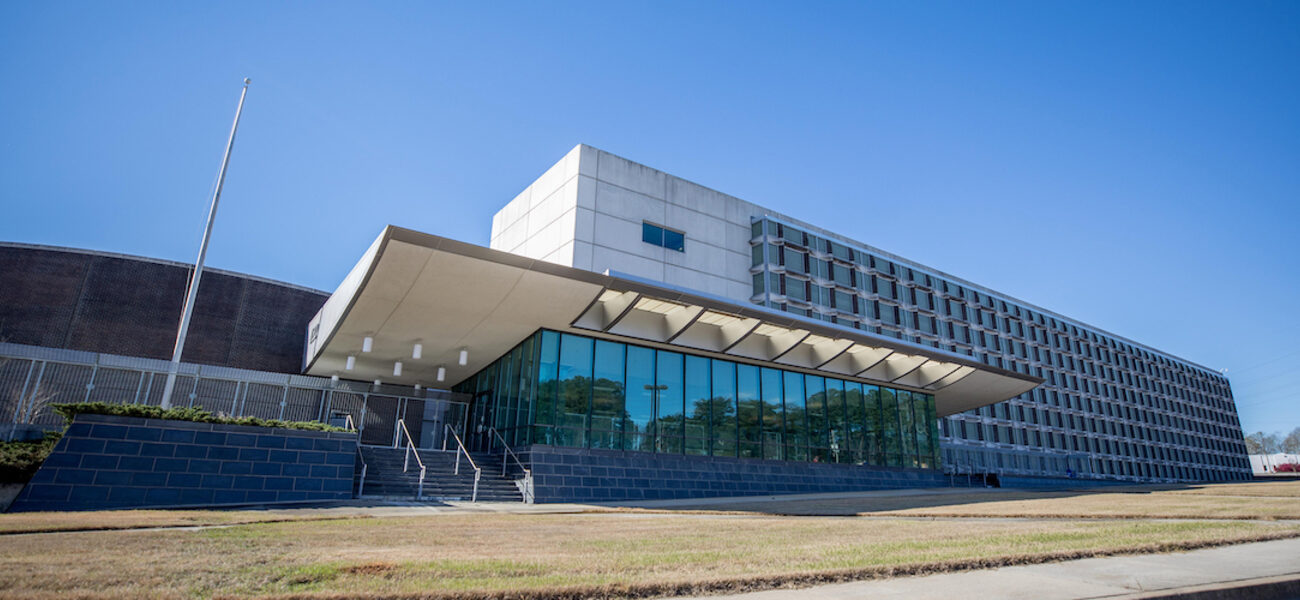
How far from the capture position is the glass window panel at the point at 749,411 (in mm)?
24578

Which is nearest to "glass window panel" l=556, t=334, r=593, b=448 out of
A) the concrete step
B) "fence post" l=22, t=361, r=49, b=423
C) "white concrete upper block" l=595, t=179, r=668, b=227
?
the concrete step

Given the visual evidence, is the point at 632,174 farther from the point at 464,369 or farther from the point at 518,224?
the point at 464,369

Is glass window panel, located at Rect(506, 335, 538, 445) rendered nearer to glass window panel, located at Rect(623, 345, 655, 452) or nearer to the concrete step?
the concrete step

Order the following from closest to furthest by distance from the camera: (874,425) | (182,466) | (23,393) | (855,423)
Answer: (182,466)
(23,393)
(855,423)
(874,425)

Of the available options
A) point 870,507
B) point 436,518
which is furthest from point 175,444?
point 870,507

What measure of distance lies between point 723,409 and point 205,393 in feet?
59.8

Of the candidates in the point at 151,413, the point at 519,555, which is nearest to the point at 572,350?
the point at 151,413

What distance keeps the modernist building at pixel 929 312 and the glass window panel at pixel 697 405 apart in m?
3.99

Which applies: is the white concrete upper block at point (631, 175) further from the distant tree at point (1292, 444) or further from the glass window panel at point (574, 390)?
the distant tree at point (1292, 444)

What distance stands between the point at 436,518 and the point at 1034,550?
9383mm

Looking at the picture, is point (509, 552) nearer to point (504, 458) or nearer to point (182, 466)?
point (182, 466)

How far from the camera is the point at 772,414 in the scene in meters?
25.6

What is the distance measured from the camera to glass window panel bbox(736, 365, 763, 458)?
2458 centimetres

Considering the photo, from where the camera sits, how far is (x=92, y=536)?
785 centimetres
